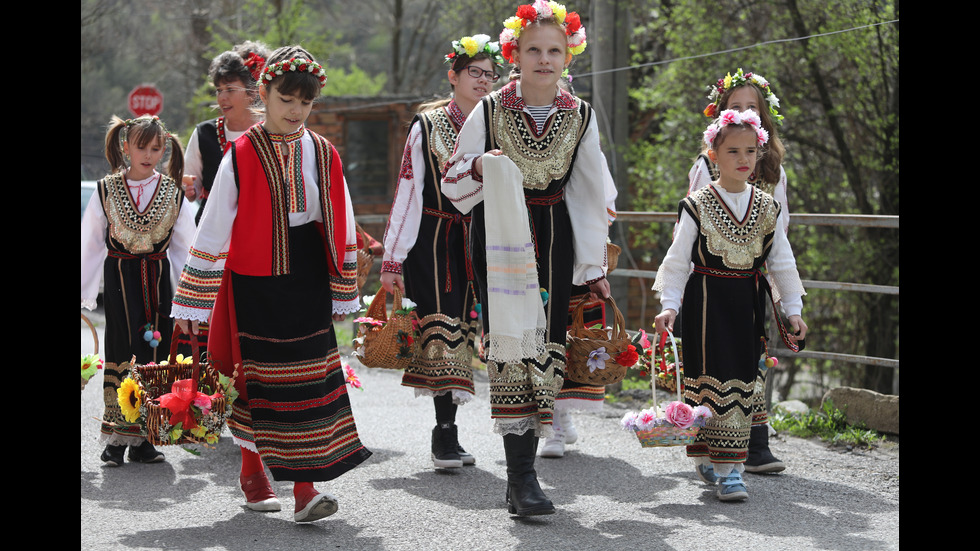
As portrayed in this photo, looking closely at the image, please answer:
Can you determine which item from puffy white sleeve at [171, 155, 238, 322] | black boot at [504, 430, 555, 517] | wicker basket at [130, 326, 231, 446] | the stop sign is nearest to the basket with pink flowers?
black boot at [504, 430, 555, 517]

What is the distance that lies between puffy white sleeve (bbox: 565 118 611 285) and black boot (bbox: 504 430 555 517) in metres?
0.78

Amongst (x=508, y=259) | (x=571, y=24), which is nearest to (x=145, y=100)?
(x=571, y=24)

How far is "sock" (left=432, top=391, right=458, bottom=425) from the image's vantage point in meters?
5.69

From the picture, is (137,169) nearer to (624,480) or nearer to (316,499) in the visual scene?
(316,499)

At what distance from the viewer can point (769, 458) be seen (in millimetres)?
5562

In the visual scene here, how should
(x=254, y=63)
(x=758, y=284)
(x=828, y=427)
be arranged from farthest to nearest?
(x=828, y=427), (x=254, y=63), (x=758, y=284)

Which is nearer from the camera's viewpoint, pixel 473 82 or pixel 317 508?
pixel 317 508

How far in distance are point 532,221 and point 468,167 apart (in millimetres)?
370

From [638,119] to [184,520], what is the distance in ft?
33.1

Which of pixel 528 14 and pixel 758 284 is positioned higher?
pixel 528 14

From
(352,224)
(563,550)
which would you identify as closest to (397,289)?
(352,224)

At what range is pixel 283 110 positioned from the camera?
14.8 ft

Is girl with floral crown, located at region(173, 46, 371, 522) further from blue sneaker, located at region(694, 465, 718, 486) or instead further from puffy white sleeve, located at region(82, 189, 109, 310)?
blue sneaker, located at region(694, 465, 718, 486)

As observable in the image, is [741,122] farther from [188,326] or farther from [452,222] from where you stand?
[188,326]
